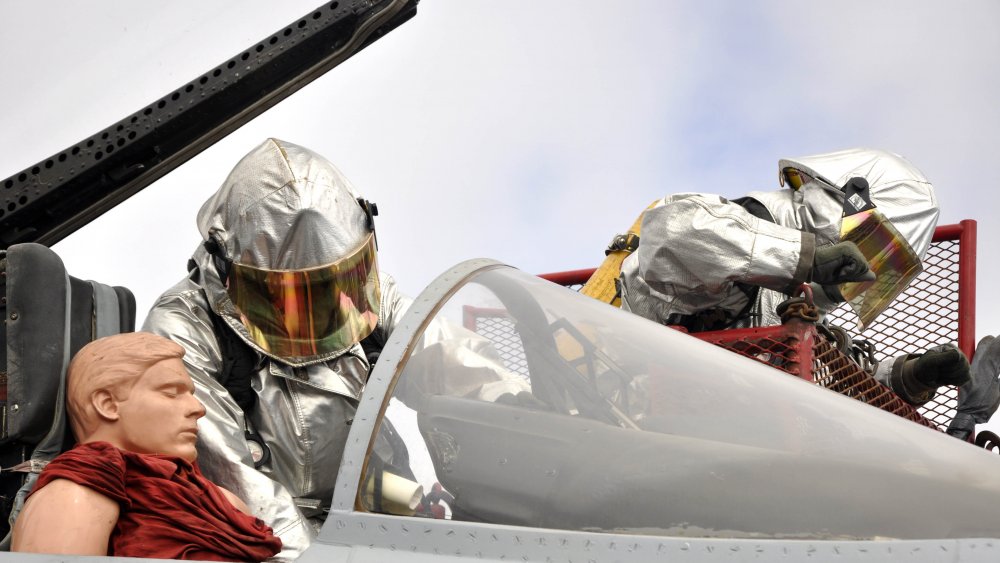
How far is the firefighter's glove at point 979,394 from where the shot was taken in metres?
3.09

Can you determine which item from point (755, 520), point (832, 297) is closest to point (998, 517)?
point (755, 520)

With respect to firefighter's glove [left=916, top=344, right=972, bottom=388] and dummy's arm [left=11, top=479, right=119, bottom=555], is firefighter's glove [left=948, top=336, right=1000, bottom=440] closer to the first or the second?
firefighter's glove [left=916, top=344, right=972, bottom=388]

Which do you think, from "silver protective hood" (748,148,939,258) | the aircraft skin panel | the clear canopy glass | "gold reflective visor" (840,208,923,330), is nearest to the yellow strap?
"silver protective hood" (748,148,939,258)

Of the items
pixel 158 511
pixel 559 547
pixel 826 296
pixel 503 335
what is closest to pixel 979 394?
pixel 826 296

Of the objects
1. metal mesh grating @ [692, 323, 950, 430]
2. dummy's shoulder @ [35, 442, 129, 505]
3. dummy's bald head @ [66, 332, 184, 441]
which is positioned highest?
dummy's bald head @ [66, 332, 184, 441]

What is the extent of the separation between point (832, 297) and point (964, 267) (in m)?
0.54

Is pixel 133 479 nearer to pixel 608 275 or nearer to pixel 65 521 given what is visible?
pixel 65 521

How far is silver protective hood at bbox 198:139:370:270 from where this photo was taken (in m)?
2.72

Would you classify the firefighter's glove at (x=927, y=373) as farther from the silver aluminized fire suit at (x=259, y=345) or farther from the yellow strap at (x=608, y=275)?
the silver aluminized fire suit at (x=259, y=345)

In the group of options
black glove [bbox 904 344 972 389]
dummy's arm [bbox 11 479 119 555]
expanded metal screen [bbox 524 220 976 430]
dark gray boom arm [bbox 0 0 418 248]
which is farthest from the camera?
expanded metal screen [bbox 524 220 976 430]

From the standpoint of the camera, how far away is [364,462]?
152 centimetres

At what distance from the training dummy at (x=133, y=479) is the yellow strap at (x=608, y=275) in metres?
1.80

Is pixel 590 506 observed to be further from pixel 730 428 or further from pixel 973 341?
pixel 973 341

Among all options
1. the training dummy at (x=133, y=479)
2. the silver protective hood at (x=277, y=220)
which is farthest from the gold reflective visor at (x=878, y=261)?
the training dummy at (x=133, y=479)
